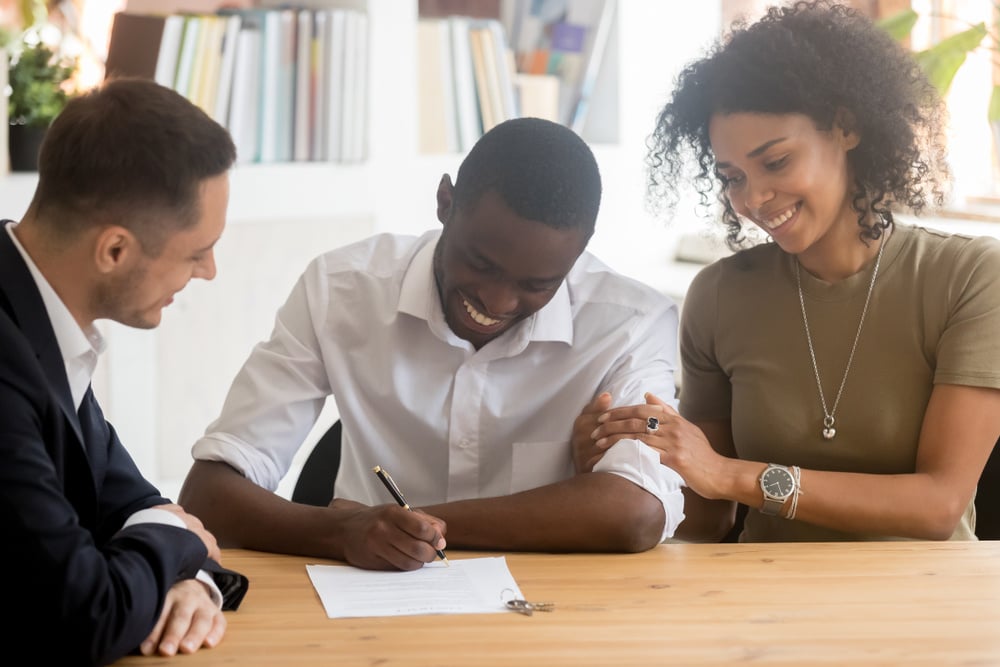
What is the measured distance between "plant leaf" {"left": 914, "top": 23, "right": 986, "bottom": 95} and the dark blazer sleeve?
236 cm

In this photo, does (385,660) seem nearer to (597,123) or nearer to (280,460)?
(280,460)

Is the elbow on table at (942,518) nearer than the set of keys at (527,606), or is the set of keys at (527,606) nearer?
the set of keys at (527,606)

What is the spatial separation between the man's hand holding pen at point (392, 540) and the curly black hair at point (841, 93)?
88cm

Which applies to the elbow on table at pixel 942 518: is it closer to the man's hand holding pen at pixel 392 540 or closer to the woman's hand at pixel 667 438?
the woman's hand at pixel 667 438

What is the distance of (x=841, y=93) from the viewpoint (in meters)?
2.02

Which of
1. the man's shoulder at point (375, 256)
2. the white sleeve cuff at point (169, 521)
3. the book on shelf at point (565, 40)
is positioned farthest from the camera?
the book on shelf at point (565, 40)

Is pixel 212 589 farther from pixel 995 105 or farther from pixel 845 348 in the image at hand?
pixel 995 105

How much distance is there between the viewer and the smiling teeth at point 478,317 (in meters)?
1.90

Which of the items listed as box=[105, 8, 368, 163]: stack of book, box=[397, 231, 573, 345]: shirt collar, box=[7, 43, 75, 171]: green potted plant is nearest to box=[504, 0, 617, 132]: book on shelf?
box=[105, 8, 368, 163]: stack of book

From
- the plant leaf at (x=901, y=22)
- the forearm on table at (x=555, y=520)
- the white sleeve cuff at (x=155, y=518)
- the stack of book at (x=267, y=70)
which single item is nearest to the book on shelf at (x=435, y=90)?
the stack of book at (x=267, y=70)

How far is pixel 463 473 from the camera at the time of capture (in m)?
2.07

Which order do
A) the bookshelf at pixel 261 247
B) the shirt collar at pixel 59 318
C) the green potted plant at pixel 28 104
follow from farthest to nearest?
1. the bookshelf at pixel 261 247
2. the green potted plant at pixel 28 104
3. the shirt collar at pixel 59 318

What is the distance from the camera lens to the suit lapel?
1.36m

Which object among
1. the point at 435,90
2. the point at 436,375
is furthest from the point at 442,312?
the point at 435,90
